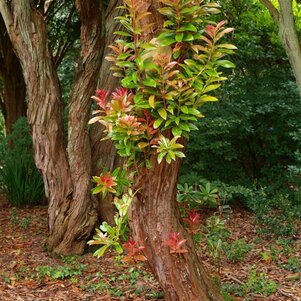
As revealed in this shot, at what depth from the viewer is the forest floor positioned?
4188 millimetres

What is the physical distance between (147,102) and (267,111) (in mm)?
3893

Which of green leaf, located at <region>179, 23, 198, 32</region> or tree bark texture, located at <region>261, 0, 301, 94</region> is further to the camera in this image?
tree bark texture, located at <region>261, 0, 301, 94</region>

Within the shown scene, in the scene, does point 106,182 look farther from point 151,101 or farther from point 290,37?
point 290,37

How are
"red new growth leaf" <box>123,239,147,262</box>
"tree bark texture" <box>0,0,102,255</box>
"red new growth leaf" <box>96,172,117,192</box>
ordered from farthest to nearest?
"tree bark texture" <box>0,0,102,255</box> → "red new growth leaf" <box>123,239,147,262</box> → "red new growth leaf" <box>96,172,117,192</box>

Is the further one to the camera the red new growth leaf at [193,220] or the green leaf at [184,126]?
the red new growth leaf at [193,220]

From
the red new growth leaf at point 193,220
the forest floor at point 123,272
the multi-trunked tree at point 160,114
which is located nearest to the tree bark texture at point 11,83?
the forest floor at point 123,272

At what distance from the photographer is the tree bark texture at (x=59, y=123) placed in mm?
5227

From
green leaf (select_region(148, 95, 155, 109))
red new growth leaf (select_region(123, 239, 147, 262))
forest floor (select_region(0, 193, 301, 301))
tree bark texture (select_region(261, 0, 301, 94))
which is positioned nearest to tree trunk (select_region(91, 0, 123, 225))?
forest floor (select_region(0, 193, 301, 301))

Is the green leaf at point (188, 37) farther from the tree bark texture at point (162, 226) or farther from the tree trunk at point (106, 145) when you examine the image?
the tree trunk at point (106, 145)

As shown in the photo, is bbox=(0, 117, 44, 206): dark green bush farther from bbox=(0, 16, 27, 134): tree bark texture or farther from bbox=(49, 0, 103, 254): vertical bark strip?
bbox=(49, 0, 103, 254): vertical bark strip

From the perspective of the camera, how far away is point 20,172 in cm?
720

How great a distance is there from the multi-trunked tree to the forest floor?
84 cm

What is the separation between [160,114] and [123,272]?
2.15 meters

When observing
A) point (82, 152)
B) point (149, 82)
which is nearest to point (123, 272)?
point (82, 152)
